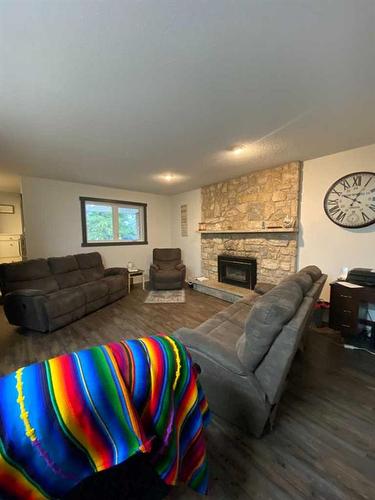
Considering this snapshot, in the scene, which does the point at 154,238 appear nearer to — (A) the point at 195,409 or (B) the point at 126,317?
(B) the point at 126,317

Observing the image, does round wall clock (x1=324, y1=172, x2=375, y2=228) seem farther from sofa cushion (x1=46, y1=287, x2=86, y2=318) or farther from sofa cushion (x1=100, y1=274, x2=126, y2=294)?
sofa cushion (x1=46, y1=287, x2=86, y2=318)

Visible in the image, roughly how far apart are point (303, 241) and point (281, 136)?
1756mm

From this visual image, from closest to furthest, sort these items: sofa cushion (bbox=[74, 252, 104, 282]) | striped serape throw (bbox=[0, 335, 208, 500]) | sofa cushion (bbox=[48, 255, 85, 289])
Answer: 1. striped serape throw (bbox=[0, 335, 208, 500])
2. sofa cushion (bbox=[48, 255, 85, 289])
3. sofa cushion (bbox=[74, 252, 104, 282])

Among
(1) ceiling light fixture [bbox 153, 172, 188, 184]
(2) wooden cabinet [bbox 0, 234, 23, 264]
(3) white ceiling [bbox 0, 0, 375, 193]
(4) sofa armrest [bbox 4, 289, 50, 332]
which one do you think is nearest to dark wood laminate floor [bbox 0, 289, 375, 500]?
(4) sofa armrest [bbox 4, 289, 50, 332]

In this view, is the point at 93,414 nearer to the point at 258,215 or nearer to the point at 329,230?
the point at 329,230

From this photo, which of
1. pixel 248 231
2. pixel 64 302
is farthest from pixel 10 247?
pixel 248 231

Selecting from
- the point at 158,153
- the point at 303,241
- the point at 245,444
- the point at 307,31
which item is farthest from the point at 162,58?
the point at 303,241

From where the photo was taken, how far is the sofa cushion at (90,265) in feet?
14.0

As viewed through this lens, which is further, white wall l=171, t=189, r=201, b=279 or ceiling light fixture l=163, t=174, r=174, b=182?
white wall l=171, t=189, r=201, b=279

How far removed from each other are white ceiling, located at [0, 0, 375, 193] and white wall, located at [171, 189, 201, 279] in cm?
254

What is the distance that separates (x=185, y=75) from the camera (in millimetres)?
1532

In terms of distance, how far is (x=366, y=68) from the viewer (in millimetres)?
1478

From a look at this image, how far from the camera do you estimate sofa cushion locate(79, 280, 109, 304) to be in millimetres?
3516

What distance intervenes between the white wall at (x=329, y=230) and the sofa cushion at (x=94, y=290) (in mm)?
3470
